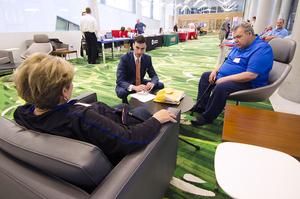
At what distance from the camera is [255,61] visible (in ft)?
6.62

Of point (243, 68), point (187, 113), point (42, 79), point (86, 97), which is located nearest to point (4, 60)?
point (86, 97)

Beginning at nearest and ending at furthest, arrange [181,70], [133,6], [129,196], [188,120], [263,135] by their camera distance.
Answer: [129,196] < [263,135] < [188,120] < [181,70] < [133,6]

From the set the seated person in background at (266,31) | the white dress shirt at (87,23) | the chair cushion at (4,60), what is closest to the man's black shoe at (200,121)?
the chair cushion at (4,60)

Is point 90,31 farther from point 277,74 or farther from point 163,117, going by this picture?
point 163,117

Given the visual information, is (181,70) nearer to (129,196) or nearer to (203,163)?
(203,163)

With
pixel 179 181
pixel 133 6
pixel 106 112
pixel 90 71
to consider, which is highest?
pixel 133 6

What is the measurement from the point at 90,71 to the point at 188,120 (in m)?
3.92

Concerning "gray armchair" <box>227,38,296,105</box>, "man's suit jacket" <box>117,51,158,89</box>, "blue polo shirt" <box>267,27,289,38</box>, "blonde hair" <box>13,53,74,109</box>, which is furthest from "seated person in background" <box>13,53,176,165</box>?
"blue polo shirt" <box>267,27,289,38</box>

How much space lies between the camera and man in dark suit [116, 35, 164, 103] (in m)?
2.32

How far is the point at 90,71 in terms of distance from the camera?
533 centimetres

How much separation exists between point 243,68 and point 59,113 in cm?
224

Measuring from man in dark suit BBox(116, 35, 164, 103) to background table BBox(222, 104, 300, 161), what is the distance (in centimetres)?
115

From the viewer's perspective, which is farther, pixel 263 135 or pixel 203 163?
pixel 203 163

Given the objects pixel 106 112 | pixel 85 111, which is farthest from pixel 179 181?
pixel 85 111
